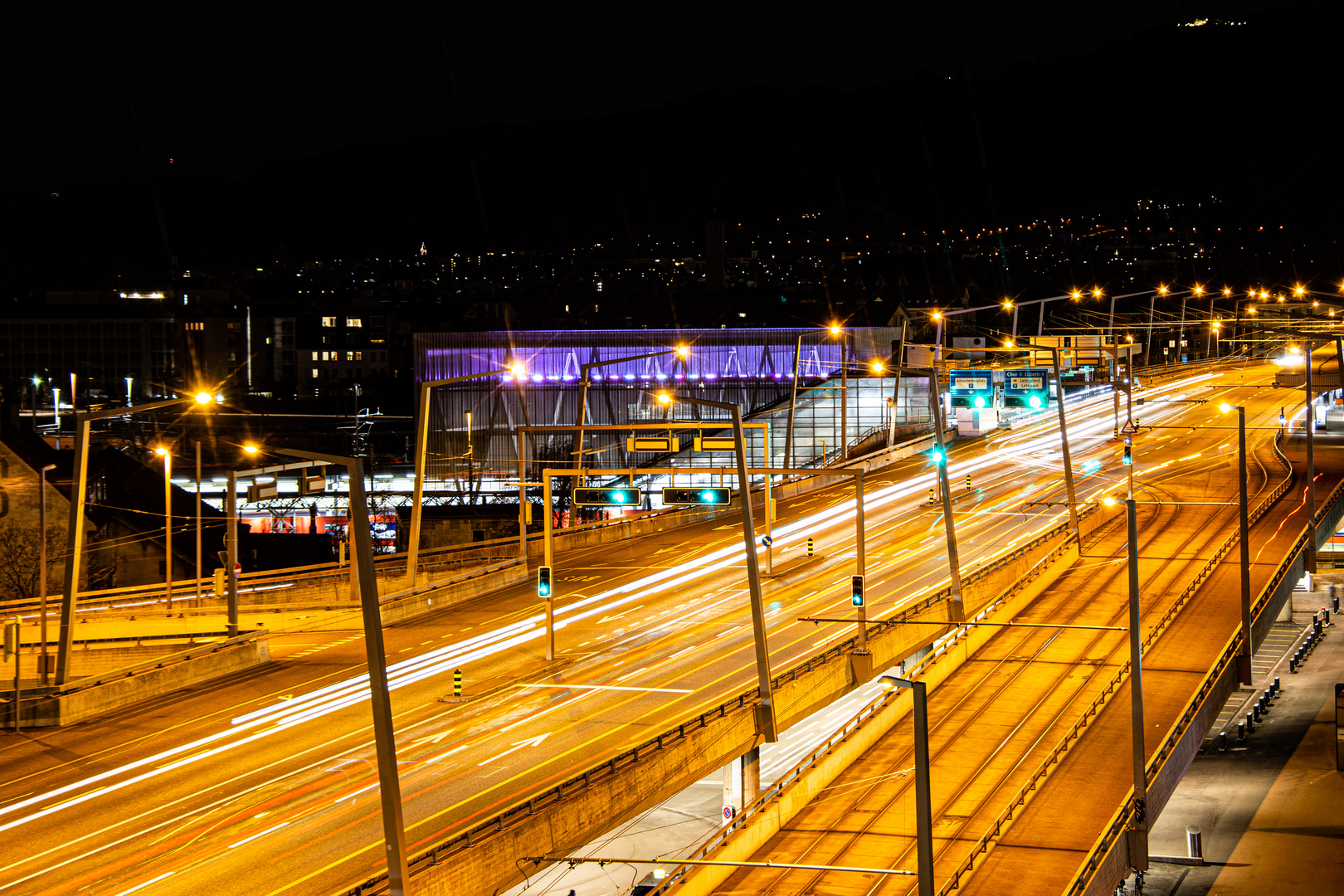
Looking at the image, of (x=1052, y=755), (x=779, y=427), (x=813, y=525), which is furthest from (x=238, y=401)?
(x=1052, y=755)

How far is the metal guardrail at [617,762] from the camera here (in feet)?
49.2

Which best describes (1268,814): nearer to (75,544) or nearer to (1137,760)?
(1137,760)

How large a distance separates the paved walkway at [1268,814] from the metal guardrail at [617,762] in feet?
26.3

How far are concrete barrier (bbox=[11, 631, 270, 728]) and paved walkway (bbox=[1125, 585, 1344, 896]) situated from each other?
20.2m

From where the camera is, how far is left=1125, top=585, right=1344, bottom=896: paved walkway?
93.5 ft

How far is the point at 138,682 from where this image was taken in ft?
79.3

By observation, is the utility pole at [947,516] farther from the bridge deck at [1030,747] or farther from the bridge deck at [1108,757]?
the bridge deck at [1108,757]

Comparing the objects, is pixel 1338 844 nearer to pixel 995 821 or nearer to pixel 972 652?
pixel 972 652

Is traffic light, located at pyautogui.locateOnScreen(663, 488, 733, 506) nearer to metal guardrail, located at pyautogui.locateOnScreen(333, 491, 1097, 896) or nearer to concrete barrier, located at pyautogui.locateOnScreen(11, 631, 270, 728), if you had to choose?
metal guardrail, located at pyautogui.locateOnScreen(333, 491, 1097, 896)

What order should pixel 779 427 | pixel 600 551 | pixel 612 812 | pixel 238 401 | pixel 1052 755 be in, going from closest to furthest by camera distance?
pixel 612 812 < pixel 1052 755 < pixel 600 551 < pixel 779 427 < pixel 238 401

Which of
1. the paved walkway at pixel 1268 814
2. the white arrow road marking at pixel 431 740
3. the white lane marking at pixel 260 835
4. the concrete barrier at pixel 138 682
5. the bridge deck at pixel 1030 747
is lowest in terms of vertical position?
the paved walkway at pixel 1268 814

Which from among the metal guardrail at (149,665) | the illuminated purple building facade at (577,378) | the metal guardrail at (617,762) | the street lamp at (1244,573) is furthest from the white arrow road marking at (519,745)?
the illuminated purple building facade at (577,378)

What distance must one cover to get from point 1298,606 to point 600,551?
33.9 meters

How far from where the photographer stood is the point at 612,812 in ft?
62.4
